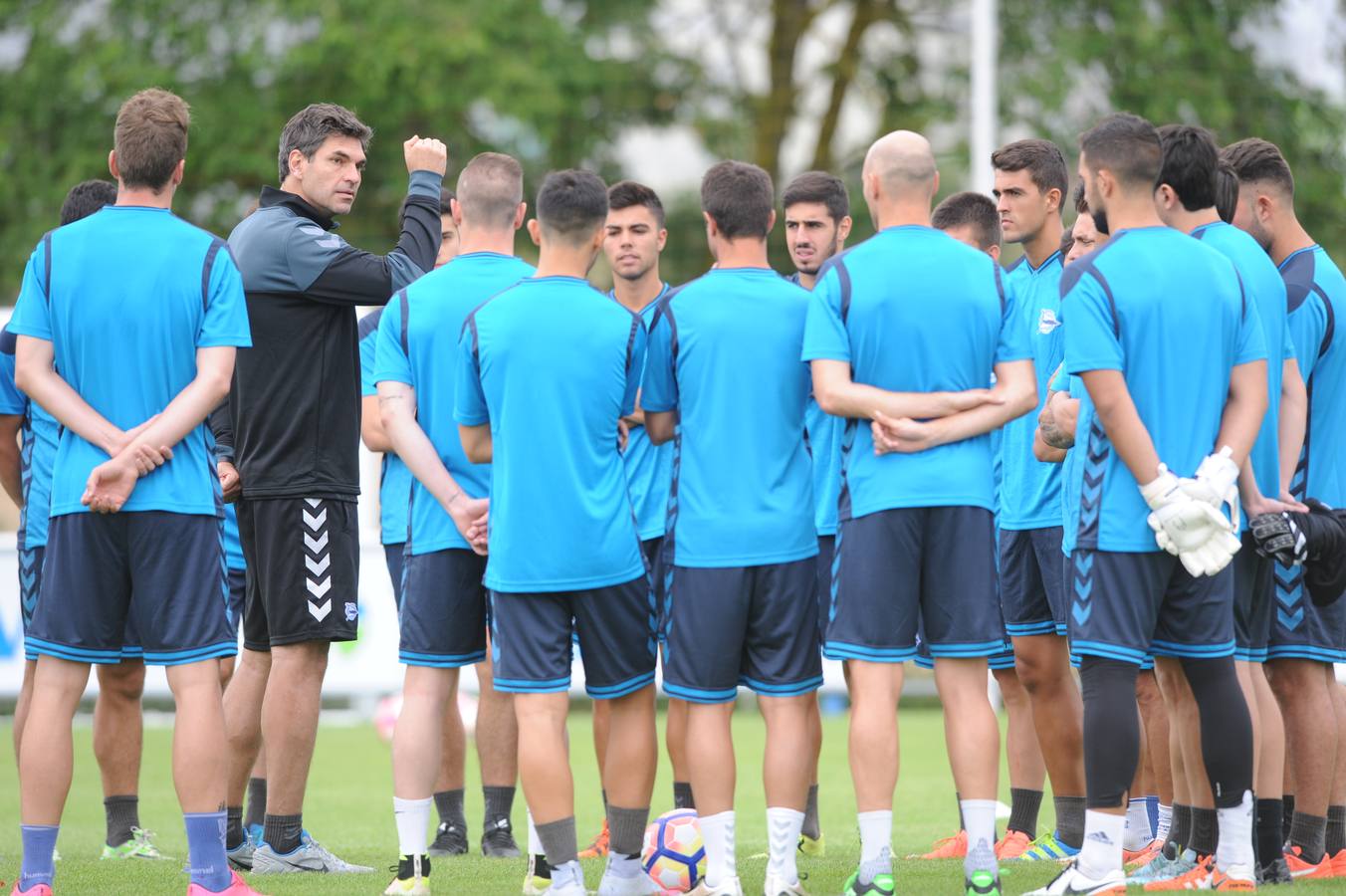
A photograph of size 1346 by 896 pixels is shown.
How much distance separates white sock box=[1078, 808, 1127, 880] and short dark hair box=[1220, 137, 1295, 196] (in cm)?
255

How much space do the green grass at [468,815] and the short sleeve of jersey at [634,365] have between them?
172 centimetres

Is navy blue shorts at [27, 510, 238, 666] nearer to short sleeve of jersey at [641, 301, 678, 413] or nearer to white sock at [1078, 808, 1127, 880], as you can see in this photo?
short sleeve of jersey at [641, 301, 678, 413]

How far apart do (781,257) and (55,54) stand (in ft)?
28.7

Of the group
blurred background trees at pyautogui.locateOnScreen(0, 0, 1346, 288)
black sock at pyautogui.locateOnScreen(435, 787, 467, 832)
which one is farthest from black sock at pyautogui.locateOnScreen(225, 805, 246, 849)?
blurred background trees at pyautogui.locateOnScreen(0, 0, 1346, 288)

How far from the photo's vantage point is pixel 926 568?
5.41 metres

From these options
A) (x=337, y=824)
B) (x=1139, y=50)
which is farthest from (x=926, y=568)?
(x=1139, y=50)

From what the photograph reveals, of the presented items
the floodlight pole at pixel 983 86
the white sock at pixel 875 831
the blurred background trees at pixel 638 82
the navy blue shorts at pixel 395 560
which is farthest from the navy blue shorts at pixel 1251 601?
the blurred background trees at pixel 638 82

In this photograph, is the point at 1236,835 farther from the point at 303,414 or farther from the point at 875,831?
the point at 303,414

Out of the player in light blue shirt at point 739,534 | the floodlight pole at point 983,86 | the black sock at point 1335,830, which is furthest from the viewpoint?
the floodlight pole at point 983,86

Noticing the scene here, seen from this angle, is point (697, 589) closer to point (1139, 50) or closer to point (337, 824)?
point (337, 824)

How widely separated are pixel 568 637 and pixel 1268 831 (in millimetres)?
2449

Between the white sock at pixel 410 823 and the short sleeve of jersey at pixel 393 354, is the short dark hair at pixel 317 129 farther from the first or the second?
the white sock at pixel 410 823

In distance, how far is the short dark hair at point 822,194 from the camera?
285 inches

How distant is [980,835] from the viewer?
A: 5.28 meters
